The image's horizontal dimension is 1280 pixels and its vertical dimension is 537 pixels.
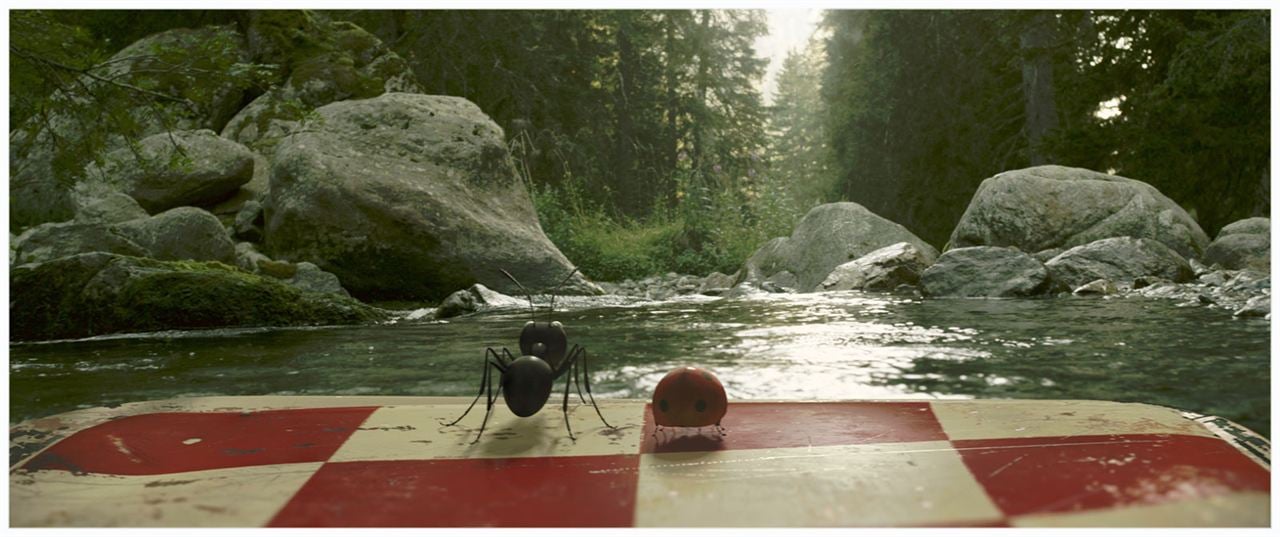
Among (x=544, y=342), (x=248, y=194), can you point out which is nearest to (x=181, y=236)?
(x=248, y=194)

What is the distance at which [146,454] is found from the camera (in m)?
2.04

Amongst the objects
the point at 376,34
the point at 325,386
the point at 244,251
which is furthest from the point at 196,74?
the point at 376,34

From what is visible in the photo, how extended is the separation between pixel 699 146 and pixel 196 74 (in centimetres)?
1150

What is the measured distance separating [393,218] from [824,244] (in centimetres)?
430

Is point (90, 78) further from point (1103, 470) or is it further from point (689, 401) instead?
point (1103, 470)

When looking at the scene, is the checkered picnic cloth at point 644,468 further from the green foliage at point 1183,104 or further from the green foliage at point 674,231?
the green foliage at point 674,231

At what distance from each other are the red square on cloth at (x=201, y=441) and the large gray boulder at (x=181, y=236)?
18.1 feet

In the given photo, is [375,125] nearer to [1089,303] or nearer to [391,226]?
[391,226]

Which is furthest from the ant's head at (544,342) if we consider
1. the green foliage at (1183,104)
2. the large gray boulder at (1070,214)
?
the large gray boulder at (1070,214)

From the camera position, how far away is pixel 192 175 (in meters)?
9.22

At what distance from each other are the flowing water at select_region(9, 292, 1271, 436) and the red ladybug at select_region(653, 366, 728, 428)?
2.22 ft

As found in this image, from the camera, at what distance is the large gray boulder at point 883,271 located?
26.3 ft

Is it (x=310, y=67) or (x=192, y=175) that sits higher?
(x=310, y=67)

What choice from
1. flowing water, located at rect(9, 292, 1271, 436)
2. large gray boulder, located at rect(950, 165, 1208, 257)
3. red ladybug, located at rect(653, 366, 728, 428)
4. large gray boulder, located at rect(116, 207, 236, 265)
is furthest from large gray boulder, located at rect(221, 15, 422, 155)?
red ladybug, located at rect(653, 366, 728, 428)
